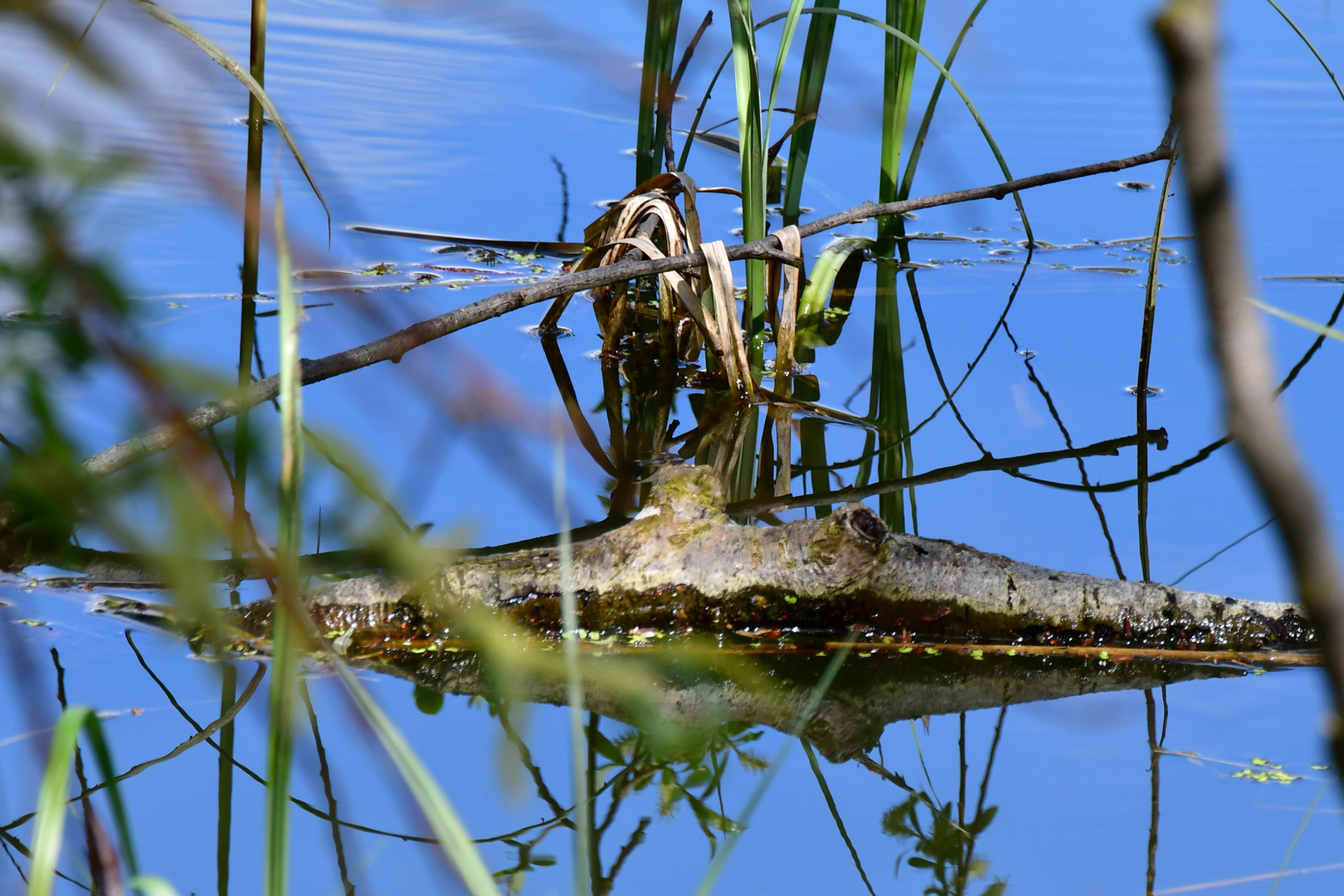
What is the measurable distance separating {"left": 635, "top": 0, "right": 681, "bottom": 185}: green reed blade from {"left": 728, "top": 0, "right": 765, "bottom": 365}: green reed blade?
13cm

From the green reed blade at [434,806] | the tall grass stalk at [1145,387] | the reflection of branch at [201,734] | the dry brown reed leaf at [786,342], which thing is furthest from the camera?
the dry brown reed leaf at [786,342]

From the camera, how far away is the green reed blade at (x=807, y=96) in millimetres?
2201

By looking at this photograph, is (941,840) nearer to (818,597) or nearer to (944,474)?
(818,597)

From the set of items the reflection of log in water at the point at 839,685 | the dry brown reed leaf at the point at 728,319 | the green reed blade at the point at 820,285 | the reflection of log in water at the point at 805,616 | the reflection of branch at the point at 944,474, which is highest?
the green reed blade at the point at 820,285

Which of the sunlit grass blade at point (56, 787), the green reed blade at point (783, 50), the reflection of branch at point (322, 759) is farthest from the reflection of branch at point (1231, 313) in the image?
the green reed blade at point (783, 50)

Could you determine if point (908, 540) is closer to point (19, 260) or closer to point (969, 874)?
point (969, 874)

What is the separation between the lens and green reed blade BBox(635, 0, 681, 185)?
2.11 metres

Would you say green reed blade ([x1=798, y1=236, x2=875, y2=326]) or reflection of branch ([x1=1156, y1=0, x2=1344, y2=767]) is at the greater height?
green reed blade ([x1=798, y1=236, x2=875, y2=326])

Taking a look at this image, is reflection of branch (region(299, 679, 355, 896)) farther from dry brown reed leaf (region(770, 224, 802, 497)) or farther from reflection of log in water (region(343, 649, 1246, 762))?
dry brown reed leaf (region(770, 224, 802, 497))

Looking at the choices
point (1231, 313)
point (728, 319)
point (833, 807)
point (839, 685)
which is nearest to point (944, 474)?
point (728, 319)

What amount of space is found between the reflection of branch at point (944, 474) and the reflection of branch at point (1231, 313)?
1.43 metres

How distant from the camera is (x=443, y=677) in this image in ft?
3.95

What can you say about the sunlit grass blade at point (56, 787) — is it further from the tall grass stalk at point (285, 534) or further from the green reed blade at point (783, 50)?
the green reed blade at point (783, 50)

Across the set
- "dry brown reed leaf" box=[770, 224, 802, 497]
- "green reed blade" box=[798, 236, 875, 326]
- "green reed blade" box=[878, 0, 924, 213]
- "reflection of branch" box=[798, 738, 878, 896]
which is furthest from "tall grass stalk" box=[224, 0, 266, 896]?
"green reed blade" box=[878, 0, 924, 213]
